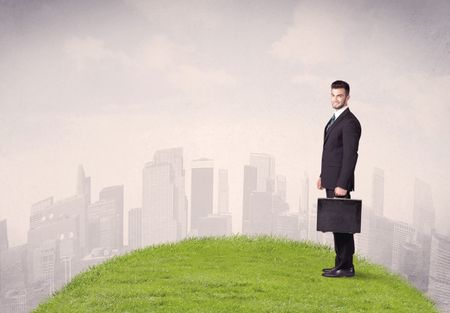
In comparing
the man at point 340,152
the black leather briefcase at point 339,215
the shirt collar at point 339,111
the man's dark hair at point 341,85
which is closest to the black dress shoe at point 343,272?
the man at point 340,152

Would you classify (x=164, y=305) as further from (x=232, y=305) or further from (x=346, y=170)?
(x=346, y=170)

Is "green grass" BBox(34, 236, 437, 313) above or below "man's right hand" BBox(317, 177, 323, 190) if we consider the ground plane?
below

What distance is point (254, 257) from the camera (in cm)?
825

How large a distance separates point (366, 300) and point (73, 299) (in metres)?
2.95

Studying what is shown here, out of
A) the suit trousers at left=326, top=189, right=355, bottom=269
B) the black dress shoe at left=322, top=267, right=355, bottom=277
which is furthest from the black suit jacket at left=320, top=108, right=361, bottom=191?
the black dress shoe at left=322, top=267, right=355, bottom=277

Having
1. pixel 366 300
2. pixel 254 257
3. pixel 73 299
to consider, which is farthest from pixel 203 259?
pixel 366 300

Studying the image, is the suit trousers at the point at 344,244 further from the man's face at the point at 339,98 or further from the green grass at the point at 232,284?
the man's face at the point at 339,98

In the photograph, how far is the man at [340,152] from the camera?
640cm

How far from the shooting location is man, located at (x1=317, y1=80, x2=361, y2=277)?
21.0ft

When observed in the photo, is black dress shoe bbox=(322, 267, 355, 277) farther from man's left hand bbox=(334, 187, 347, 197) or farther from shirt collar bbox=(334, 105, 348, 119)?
shirt collar bbox=(334, 105, 348, 119)

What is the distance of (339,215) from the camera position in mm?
6352

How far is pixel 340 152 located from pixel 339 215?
0.61m

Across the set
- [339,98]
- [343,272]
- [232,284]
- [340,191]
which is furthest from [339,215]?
[232,284]

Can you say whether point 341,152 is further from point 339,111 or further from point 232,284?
point 232,284
